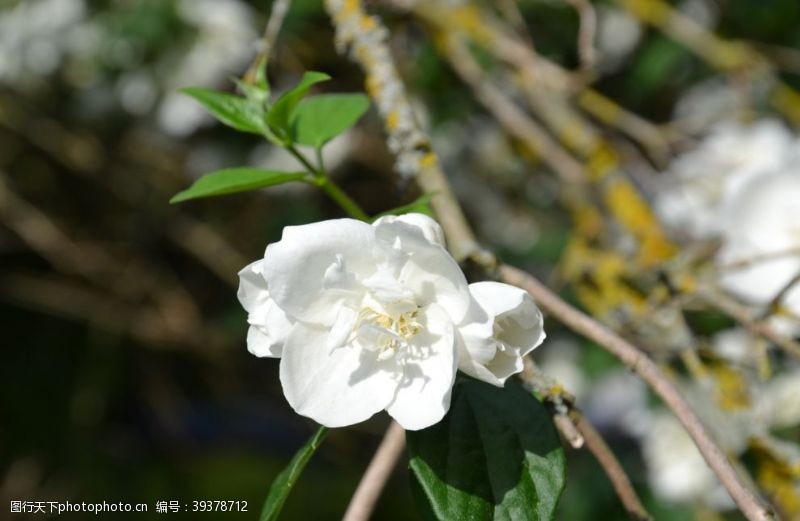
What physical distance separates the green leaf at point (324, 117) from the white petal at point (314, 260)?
170 mm

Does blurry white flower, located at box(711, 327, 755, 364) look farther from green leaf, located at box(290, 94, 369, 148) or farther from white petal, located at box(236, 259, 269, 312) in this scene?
white petal, located at box(236, 259, 269, 312)

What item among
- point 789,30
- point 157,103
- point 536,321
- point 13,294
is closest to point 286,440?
point 13,294

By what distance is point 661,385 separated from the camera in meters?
0.50

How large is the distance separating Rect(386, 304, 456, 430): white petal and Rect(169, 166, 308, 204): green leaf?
0.13 metres

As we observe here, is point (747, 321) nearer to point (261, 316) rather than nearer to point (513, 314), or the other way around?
point (513, 314)

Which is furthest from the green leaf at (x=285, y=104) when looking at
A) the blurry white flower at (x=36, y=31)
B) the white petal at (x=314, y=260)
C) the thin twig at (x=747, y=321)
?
the blurry white flower at (x=36, y=31)

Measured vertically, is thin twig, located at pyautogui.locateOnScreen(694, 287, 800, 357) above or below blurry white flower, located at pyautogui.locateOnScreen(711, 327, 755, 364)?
above

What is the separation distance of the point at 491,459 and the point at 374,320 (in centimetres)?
11

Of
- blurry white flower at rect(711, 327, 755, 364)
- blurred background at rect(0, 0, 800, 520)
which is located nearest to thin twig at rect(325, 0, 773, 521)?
blurred background at rect(0, 0, 800, 520)

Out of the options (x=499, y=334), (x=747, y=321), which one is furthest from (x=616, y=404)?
(x=499, y=334)

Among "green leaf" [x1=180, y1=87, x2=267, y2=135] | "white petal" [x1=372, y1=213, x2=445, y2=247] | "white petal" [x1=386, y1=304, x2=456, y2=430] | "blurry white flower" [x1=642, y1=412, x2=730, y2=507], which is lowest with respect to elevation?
"blurry white flower" [x1=642, y1=412, x2=730, y2=507]

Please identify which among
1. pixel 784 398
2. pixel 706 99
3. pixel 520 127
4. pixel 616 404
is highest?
pixel 520 127

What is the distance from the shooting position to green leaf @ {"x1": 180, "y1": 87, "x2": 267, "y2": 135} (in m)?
0.59

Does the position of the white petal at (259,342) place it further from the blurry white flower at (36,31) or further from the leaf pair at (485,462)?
the blurry white flower at (36,31)
